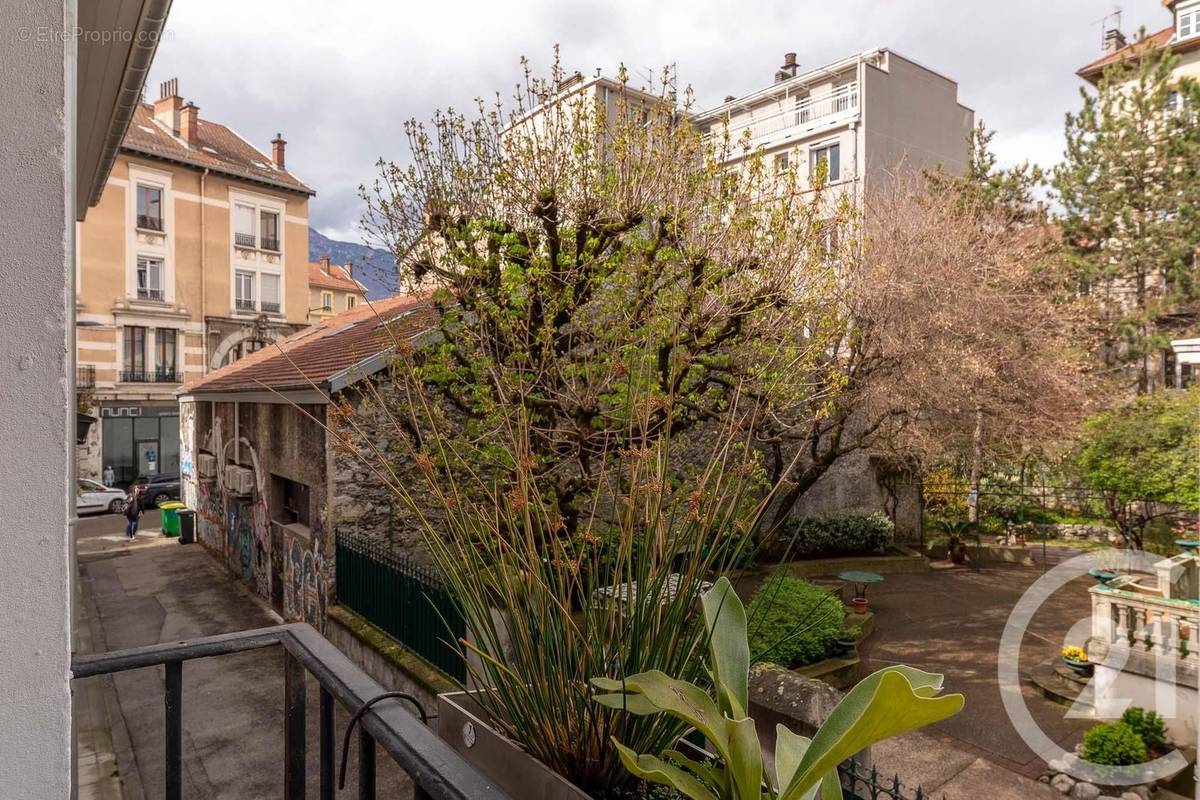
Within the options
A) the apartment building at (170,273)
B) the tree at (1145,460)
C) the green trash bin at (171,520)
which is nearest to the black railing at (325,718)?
the tree at (1145,460)

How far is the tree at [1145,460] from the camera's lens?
15023 millimetres

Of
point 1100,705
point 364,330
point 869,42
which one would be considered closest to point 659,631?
point 1100,705

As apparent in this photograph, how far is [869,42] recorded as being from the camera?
25906 millimetres

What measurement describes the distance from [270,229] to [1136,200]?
32.2m

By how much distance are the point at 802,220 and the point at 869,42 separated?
21661 mm

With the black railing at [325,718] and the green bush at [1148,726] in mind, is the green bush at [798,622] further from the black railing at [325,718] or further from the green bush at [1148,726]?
the black railing at [325,718]

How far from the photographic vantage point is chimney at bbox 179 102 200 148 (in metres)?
30.2

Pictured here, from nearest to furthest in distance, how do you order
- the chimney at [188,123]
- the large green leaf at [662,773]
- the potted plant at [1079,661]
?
the large green leaf at [662,773]
the potted plant at [1079,661]
the chimney at [188,123]

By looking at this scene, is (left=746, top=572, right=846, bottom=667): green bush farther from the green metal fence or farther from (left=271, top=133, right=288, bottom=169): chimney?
(left=271, top=133, right=288, bottom=169): chimney

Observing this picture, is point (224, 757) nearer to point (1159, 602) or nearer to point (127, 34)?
point (127, 34)

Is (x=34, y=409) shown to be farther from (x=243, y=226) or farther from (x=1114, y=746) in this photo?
(x=243, y=226)

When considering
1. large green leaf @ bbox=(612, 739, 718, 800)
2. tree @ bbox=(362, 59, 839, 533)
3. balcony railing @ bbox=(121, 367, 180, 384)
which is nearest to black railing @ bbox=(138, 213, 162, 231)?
balcony railing @ bbox=(121, 367, 180, 384)

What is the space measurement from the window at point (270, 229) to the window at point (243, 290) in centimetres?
151

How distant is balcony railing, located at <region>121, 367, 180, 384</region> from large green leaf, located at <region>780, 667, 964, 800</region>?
107ft
